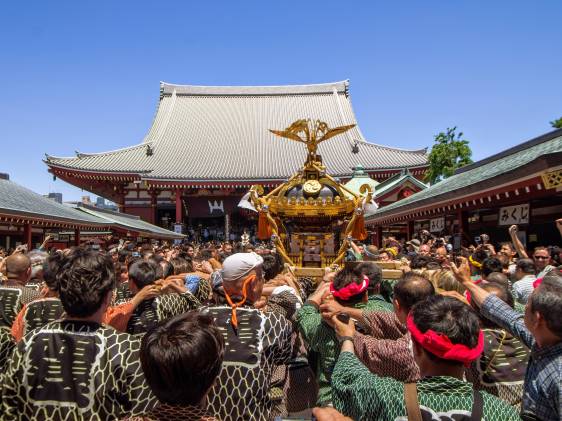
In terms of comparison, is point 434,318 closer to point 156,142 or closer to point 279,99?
point 156,142

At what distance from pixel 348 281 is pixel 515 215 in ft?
24.7

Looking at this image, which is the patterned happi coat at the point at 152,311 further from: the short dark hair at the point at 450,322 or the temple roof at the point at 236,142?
the temple roof at the point at 236,142

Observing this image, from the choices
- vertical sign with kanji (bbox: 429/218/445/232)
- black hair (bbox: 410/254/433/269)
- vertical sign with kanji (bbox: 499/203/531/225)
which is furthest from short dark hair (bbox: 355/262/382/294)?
vertical sign with kanji (bbox: 429/218/445/232)

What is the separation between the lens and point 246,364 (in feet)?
7.54

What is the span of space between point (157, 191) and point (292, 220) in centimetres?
1865

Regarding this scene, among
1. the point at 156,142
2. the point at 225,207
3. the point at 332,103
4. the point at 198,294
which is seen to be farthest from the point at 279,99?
the point at 198,294

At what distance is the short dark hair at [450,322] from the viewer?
1.73m

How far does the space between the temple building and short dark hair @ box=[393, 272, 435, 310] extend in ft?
61.7

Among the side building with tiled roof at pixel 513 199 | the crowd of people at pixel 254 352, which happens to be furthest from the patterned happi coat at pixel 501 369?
the side building with tiled roof at pixel 513 199

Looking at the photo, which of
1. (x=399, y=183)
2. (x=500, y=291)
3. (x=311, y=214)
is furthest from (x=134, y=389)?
(x=399, y=183)

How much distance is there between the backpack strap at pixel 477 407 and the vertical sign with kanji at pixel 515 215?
8.02m

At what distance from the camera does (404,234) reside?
69.8ft

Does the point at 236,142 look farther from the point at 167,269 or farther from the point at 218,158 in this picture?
the point at 167,269

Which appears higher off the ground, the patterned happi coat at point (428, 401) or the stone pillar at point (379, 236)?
the stone pillar at point (379, 236)
